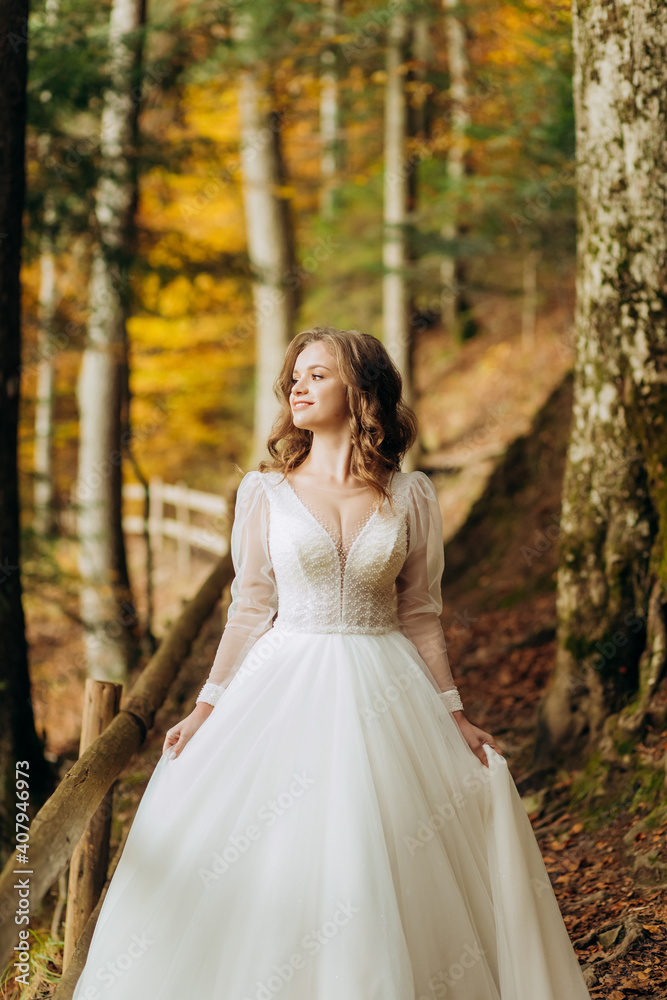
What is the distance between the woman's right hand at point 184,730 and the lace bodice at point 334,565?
0.36 feet

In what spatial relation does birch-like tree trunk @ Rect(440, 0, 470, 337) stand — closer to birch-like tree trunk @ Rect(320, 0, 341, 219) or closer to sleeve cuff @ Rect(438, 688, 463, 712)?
birch-like tree trunk @ Rect(320, 0, 341, 219)

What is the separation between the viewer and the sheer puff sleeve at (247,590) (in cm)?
294

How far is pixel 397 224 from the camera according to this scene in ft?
36.5

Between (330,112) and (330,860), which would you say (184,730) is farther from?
(330,112)

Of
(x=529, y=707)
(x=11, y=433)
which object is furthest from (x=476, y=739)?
(x=11, y=433)

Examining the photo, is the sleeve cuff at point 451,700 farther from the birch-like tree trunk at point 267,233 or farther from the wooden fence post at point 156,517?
the wooden fence post at point 156,517

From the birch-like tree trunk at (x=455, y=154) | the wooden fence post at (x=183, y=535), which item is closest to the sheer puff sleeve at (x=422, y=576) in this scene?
the birch-like tree trunk at (x=455, y=154)

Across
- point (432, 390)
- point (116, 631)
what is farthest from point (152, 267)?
point (432, 390)

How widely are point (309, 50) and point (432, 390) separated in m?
6.53

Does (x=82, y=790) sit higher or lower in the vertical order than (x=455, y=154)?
lower

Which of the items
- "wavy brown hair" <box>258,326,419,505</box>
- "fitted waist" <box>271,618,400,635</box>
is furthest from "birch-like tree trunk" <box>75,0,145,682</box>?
"fitted waist" <box>271,618,400,635</box>

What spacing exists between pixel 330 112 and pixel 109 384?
8443 millimetres

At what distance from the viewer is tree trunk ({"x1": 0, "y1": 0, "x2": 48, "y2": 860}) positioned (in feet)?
13.9

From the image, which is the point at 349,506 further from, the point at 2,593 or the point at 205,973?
the point at 2,593
